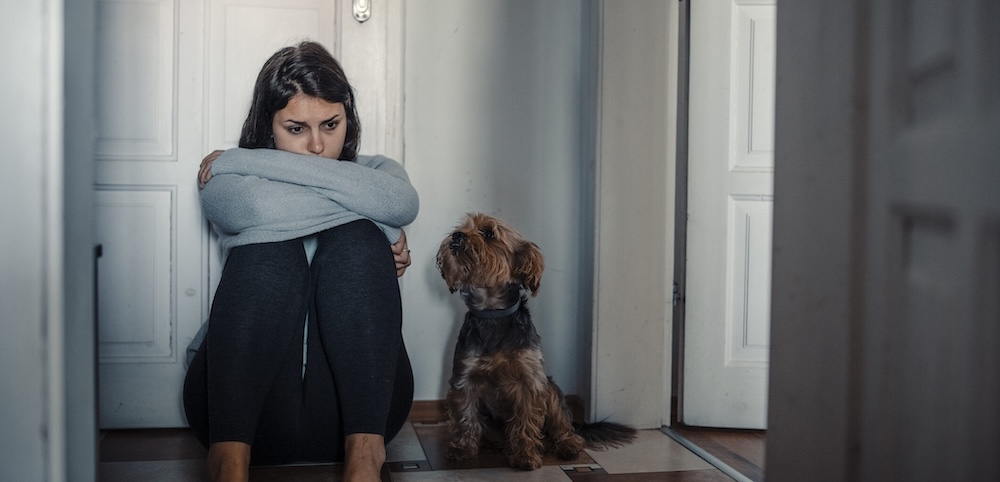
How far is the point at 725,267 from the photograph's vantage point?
2473mm

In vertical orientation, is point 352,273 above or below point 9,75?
below

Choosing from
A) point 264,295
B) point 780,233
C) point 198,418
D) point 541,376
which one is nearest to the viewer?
point 780,233

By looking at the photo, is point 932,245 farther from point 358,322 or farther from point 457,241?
point 457,241

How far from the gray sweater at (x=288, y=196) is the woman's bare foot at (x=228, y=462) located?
1.27 ft

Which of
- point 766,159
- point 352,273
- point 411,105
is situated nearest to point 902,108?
point 352,273

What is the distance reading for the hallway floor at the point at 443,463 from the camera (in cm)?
194

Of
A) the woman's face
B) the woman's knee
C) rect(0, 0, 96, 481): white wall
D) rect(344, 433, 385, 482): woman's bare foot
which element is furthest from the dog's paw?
rect(0, 0, 96, 481): white wall

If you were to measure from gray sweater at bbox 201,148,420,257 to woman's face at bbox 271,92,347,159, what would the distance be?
19cm

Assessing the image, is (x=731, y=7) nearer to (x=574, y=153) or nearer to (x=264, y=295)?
(x=574, y=153)

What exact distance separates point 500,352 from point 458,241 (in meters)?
0.29

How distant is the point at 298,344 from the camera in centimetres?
170

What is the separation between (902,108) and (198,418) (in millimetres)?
1460

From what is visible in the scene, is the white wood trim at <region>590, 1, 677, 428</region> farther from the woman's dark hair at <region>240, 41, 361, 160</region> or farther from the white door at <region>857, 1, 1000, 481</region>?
the white door at <region>857, 1, 1000, 481</region>

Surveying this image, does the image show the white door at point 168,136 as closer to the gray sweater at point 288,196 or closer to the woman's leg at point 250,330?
the gray sweater at point 288,196
